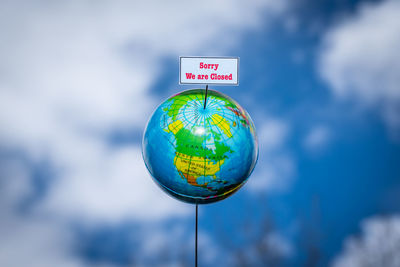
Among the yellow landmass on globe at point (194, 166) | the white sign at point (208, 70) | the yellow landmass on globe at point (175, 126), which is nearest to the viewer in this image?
the yellow landmass on globe at point (194, 166)

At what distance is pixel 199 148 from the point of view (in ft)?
17.0

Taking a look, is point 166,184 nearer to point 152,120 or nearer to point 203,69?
point 152,120

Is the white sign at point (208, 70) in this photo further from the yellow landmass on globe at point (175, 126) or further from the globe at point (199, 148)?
the yellow landmass on globe at point (175, 126)

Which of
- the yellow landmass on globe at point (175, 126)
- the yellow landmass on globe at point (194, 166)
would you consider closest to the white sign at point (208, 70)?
the yellow landmass on globe at point (175, 126)

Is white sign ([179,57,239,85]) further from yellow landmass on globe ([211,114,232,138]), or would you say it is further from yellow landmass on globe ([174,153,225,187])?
yellow landmass on globe ([174,153,225,187])

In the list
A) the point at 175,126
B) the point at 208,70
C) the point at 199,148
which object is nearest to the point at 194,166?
the point at 199,148

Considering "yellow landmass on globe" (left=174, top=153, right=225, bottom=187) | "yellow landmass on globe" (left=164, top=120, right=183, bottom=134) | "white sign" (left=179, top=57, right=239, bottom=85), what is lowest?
"yellow landmass on globe" (left=174, top=153, right=225, bottom=187)

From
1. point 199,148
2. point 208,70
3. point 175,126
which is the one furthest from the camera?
point 208,70

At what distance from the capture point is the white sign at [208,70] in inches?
219

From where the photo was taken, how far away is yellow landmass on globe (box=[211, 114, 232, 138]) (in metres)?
5.32

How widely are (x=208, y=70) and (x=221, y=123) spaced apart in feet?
2.82

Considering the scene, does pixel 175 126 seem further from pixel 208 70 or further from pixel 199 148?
pixel 208 70

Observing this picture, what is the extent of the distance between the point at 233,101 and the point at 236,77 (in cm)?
43

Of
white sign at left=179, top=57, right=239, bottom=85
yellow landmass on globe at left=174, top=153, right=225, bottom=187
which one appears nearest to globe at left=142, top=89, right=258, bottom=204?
yellow landmass on globe at left=174, top=153, right=225, bottom=187
